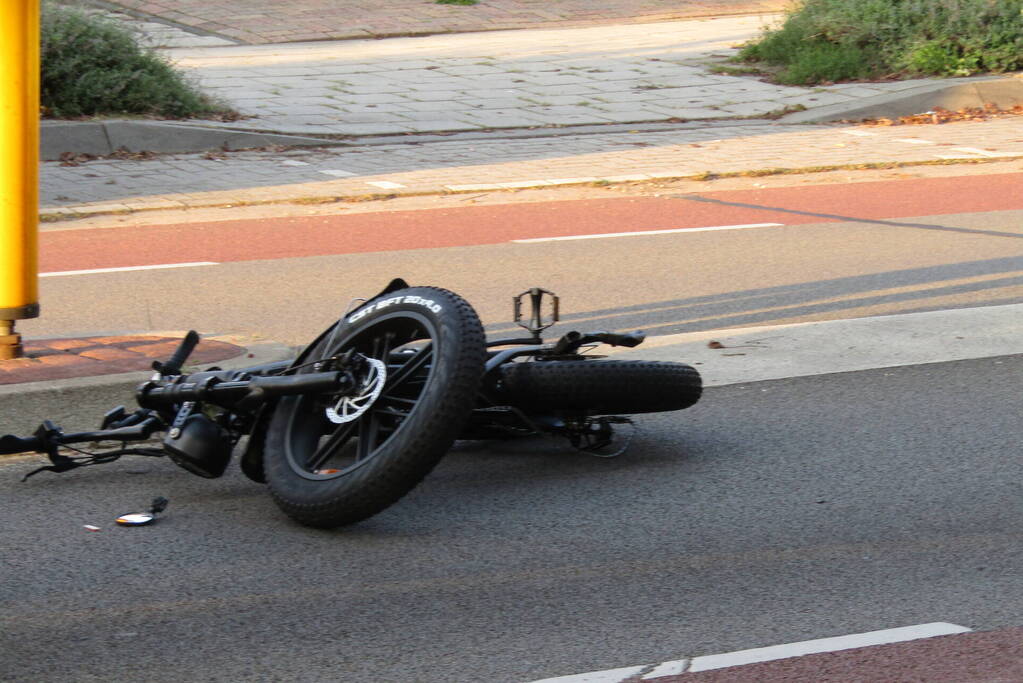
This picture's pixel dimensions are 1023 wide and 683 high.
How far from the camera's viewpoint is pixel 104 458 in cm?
527

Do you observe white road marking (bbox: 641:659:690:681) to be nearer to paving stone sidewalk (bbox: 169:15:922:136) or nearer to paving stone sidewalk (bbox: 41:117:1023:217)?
paving stone sidewalk (bbox: 41:117:1023:217)

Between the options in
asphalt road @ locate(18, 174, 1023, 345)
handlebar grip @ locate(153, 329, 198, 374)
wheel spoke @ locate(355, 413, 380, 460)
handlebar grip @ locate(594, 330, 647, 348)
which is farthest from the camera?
asphalt road @ locate(18, 174, 1023, 345)

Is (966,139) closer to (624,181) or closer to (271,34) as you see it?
(624,181)

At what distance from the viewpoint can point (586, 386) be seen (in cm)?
514

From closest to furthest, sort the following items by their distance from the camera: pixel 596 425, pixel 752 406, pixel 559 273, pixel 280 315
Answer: pixel 596 425 < pixel 752 406 < pixel 280 315 < pixel 559 273

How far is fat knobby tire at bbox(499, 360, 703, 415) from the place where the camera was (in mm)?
5125

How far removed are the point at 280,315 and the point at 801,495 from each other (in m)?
3.78

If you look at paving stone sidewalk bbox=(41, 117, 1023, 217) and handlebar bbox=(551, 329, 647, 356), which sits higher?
paving stone sidewalk bbox=(41, 117, 1023, 217)

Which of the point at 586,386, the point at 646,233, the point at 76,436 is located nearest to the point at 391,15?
the point at 646,233

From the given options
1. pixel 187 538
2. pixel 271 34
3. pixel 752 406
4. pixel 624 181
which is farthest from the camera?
pixel 271 34

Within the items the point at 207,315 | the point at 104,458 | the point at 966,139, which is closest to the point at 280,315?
the point at 207,315

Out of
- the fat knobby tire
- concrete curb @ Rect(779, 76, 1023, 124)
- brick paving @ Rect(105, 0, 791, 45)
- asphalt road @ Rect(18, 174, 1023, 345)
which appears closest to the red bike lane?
asphalt road @ Rect(18, 174, 1023, 345)

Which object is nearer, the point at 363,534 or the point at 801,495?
the point at 363,534

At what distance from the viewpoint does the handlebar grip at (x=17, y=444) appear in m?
5.10
